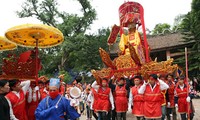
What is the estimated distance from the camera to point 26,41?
7.14 m

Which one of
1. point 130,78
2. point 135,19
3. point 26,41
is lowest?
point 130,78

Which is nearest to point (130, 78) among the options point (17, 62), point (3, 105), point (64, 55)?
point (17, 62)

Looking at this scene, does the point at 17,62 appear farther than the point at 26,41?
No

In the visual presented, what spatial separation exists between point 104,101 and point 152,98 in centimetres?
201

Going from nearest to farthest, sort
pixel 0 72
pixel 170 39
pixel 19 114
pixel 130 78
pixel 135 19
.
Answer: pixel 19 114, pixel 0 72, pixel 130 78, pixel 135 19, pixel 170 39

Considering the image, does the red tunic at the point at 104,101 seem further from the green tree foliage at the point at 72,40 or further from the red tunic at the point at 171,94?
the green tree foliage at the point at 72,40

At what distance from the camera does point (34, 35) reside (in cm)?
666

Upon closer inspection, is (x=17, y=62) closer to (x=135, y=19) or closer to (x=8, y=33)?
(x=8, y=33)

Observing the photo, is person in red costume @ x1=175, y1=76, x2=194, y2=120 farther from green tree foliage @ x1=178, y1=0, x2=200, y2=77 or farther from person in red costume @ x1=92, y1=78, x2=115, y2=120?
green tree foliage @ x1=178, y1=0, x2=200, y2=77

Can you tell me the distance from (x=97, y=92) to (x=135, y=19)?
181 inches

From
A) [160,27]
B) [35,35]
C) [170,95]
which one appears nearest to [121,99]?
[170,95]

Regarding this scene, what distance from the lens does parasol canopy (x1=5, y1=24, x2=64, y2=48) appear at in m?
5.89

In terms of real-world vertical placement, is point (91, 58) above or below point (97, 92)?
above

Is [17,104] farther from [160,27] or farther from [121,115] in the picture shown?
A: [160,27]
